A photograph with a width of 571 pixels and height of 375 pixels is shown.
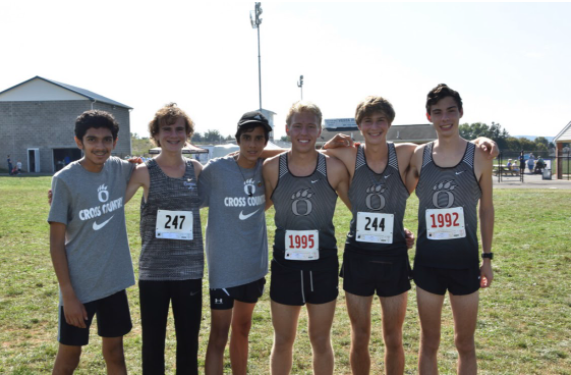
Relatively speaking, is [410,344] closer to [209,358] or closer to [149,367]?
[209,358]

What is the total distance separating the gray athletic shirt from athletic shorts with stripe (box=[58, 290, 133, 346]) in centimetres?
23

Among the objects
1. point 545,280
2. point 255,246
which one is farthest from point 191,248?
point 545,280

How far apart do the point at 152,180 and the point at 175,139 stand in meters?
0.34

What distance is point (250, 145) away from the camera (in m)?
3.28

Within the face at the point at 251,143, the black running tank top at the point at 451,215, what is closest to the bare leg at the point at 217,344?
the face at the point at 251,143

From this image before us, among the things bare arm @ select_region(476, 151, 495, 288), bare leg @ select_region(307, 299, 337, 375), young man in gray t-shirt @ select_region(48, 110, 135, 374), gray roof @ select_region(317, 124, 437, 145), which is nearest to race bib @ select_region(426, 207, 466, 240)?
bare arm @ select_region(476, 151, 495, 288)

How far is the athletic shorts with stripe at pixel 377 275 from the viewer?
3.14m

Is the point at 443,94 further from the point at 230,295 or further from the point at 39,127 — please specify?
the point at 39,127

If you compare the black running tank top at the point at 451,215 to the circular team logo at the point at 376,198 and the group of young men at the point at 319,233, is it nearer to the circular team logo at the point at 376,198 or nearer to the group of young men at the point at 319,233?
the group of young men at the point at 319,233

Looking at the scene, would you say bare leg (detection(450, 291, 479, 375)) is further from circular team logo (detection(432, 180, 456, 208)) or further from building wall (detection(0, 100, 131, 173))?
building wall (detection(0, 100, 131, 173))

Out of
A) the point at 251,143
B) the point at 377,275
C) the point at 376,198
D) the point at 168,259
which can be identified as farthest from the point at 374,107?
the point at 168,259

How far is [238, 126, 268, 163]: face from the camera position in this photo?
328 cm

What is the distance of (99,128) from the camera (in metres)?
3.05

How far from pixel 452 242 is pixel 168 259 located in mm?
1984
